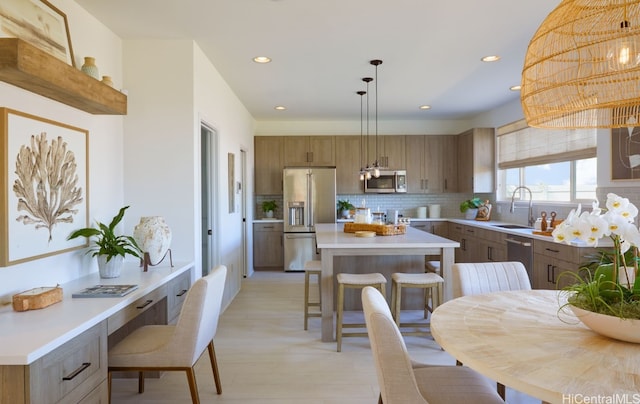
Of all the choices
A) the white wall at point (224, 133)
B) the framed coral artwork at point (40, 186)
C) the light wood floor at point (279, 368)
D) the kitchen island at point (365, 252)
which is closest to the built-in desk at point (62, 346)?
the framed coral artwork at point (40, 186)

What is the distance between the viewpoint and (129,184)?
3182 millimetres

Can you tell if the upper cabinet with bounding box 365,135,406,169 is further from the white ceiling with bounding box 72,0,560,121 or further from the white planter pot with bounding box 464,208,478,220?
the white ceiling with bounding box 72,0,560,121

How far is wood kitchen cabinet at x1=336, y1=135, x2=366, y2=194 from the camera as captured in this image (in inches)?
267

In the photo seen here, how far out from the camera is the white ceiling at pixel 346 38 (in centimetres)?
271

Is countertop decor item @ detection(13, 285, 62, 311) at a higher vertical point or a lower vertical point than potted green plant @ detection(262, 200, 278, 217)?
lower

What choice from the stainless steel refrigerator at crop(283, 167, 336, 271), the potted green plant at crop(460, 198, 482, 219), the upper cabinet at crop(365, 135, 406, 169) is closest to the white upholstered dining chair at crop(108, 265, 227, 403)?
the stainless steel refrigerator at crop(283, 167, 336, 271)

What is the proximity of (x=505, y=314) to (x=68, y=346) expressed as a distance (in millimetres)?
1780

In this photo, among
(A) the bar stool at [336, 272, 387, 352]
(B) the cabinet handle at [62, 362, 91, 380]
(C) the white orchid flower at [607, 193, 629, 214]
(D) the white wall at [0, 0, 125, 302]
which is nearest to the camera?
(C) the white orchid flower at [607, 193, 629, 214]

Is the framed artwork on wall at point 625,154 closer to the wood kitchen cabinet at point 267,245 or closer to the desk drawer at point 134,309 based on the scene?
the desk drawer at point 134,309

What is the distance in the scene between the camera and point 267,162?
676 cm

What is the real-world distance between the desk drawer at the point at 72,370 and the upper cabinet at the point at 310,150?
516 centimetres

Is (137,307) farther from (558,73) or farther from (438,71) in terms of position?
(438,71)

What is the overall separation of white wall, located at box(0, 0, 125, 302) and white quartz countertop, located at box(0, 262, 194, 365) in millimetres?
→ 149

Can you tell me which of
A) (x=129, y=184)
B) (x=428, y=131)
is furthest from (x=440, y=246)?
(x=428, y=131)
